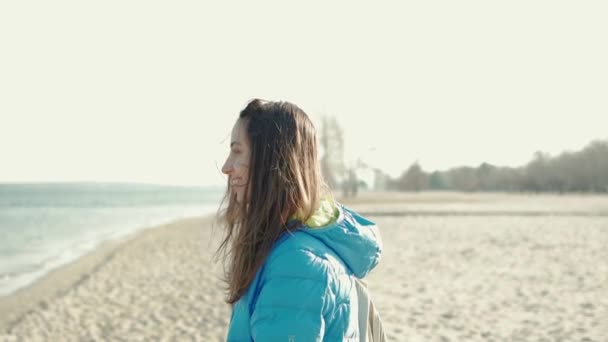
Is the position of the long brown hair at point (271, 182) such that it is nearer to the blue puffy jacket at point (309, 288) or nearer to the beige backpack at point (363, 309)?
the blue puffy jacket at point (309, 288)

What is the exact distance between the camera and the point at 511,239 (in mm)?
16422

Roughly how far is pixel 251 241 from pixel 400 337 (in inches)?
204

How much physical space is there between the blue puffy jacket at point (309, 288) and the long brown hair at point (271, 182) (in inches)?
1.5

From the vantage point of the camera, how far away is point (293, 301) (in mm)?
1340

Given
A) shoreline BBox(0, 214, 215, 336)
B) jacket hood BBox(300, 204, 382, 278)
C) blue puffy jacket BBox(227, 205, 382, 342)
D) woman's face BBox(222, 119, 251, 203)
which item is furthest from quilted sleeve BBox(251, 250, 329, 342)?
shoreline BBox(0, 214, 215, 336)

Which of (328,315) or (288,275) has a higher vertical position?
(288,275)

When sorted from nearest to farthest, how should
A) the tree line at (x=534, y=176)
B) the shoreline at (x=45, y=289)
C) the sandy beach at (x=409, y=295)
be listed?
the sandy beach at (x=409, y=295) < the shoreline at (x=45, y=289) < the tree line at (x=534, y=176)

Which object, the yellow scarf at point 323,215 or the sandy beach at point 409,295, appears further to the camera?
the sandy beach at point 409,295

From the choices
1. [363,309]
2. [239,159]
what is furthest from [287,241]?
[363,309]

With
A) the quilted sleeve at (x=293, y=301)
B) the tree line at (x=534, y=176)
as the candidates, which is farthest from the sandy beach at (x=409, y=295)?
the tree line at (x=534, y=176)

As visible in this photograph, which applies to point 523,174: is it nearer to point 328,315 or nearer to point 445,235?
point 445,235

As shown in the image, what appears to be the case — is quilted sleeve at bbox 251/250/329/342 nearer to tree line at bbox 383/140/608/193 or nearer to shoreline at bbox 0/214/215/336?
shoreline at bbox 0/214/215/336

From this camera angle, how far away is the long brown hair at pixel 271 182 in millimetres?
1458

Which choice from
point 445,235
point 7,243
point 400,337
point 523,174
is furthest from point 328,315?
point 523,174
